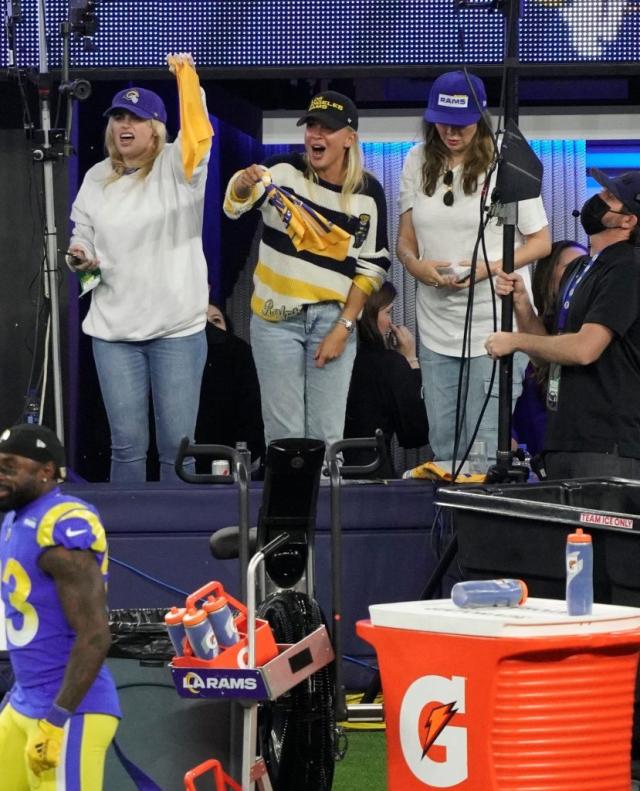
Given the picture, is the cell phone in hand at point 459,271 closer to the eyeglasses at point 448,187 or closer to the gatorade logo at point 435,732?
the eyeglasses at point 448,187

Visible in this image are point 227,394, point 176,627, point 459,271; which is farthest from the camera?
point 227,394

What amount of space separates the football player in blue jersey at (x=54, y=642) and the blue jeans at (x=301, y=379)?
2633 millimetres

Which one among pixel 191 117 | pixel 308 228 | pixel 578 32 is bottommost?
pixel 308 228

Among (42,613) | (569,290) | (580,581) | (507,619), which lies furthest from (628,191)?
(42,613)

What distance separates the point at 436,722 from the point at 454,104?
9.82 ft

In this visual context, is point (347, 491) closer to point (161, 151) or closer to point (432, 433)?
point (432, 433)

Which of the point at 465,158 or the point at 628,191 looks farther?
the point at 465,158

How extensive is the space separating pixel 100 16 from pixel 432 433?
2.62m

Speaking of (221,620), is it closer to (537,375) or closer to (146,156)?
(146,156)

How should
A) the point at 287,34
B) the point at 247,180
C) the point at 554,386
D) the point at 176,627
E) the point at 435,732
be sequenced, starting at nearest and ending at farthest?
the point at 435,732
the point at 176,627
the point at 554,386
the point at 247,180
the point at 287,34

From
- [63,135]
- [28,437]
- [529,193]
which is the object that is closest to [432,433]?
[529,193]

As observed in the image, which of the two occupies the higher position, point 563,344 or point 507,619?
point 563,344

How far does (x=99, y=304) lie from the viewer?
661 cm

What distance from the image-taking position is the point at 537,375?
7.25 m
